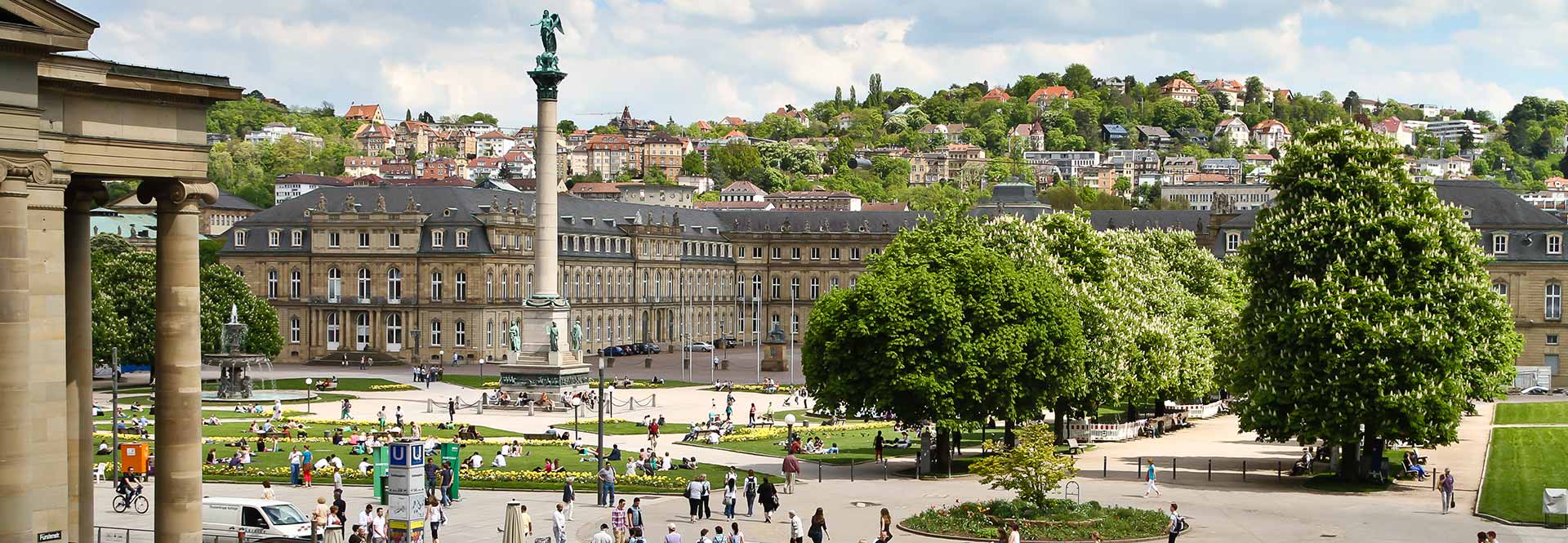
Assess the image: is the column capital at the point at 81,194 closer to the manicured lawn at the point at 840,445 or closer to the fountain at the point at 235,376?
the manicured lawn at the point at 840,445

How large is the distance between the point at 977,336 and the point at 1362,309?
1345cm

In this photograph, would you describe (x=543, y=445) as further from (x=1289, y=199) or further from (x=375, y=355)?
(x=375, y=355)

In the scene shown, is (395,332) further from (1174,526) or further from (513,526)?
(1174,526)

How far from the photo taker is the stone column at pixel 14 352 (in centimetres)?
2414

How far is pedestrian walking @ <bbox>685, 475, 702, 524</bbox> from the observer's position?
53.0m

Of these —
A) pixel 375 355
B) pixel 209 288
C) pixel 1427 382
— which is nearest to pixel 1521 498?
pixel 1427 382

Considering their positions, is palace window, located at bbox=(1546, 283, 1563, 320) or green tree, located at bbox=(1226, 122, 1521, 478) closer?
green tree, located at bbox=(1226, 122, 1521, 478)

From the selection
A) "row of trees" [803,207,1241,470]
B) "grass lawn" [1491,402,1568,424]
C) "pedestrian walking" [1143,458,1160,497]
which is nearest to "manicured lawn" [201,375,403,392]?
"row of trees" [803,207,1241,470]

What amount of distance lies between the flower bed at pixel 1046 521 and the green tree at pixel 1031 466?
0.57 m

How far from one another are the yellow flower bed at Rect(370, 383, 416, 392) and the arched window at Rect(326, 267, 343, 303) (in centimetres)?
3860

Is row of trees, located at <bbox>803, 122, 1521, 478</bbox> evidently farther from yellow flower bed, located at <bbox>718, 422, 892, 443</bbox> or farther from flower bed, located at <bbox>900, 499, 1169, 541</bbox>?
yellow flower bed, located at <bbox>718, 422, 892, 443</bbox>

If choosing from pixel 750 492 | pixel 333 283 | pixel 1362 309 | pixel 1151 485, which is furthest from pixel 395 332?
pixel 1362 309

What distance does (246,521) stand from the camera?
4503 cm

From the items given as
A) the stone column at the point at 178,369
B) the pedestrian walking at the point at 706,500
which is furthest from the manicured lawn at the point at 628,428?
the stone column at the point at 178,369
